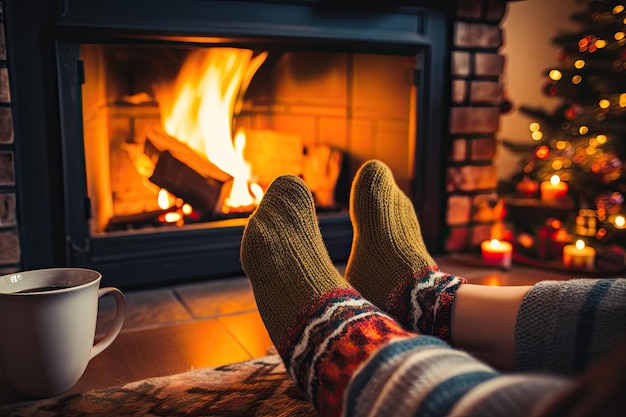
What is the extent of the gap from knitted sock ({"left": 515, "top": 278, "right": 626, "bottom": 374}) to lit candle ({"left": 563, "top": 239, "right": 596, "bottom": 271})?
1.05 m

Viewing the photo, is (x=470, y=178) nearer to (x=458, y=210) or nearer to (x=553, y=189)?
(x=458, y=210)

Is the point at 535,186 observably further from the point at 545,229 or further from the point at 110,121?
the point at 110,121

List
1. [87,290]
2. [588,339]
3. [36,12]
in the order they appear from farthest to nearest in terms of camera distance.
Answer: [36,12]
[87,290]
[588,339]

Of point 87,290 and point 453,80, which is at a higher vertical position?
point 453,80

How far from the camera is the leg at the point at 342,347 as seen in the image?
1.47ft

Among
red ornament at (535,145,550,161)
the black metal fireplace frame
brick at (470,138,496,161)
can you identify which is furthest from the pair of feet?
red ornament at (535,145,550,161)

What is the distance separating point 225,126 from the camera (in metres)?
1.51

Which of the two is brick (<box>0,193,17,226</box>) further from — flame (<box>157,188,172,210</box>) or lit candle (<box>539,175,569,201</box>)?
lit candle (<box>539,175,569,201</box>)

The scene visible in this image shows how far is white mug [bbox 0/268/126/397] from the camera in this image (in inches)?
28.9

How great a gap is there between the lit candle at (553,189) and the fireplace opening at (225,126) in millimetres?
559

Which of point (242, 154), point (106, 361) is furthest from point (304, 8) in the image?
point (106, 361)

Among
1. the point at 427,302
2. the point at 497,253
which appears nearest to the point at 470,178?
the point at 497,253

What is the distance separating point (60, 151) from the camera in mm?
1266

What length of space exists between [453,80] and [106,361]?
1.21 meters
